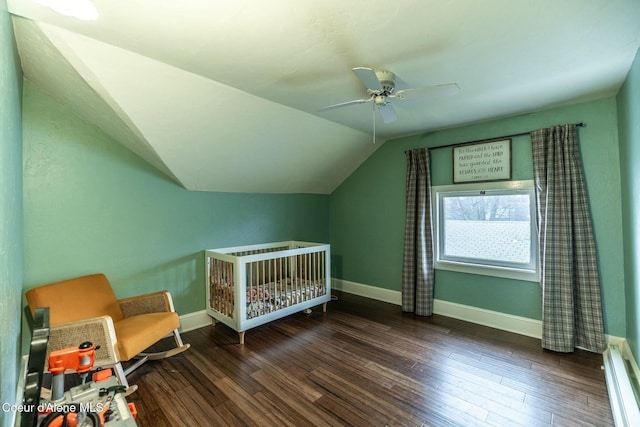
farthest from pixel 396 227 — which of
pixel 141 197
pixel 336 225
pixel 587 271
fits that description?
pixel 141 197

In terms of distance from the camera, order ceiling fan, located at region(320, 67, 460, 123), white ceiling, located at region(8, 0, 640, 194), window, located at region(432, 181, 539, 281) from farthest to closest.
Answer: window, located at region(432, 181, 539, 281)
ceiling fan, located at region(320, 67, 460, 123)
white ceiling, located at region(8, 0, 640, 194)

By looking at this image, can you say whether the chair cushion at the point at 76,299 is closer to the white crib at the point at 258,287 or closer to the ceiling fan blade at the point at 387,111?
the white crib at the point at 258,287

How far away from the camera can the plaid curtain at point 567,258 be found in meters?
2.58

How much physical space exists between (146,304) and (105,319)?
2.02 feet

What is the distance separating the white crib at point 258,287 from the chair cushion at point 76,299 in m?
0.91

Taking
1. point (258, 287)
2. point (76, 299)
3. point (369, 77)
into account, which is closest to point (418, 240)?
point (258, 287)

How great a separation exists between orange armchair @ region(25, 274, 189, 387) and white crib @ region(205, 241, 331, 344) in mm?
562

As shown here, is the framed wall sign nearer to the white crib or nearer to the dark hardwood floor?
the dark hardwood floor

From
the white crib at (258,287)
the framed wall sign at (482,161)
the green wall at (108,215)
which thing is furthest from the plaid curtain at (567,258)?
the green wall at (108,215)

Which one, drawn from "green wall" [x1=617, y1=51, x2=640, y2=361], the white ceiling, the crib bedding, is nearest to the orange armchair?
the crib bedding

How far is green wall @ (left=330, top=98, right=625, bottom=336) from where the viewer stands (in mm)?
2559

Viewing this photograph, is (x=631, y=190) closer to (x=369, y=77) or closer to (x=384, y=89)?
(x=384, y=89)

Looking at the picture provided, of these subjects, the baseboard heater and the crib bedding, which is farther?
the crib bedding

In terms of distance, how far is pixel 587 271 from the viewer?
2582 mm
